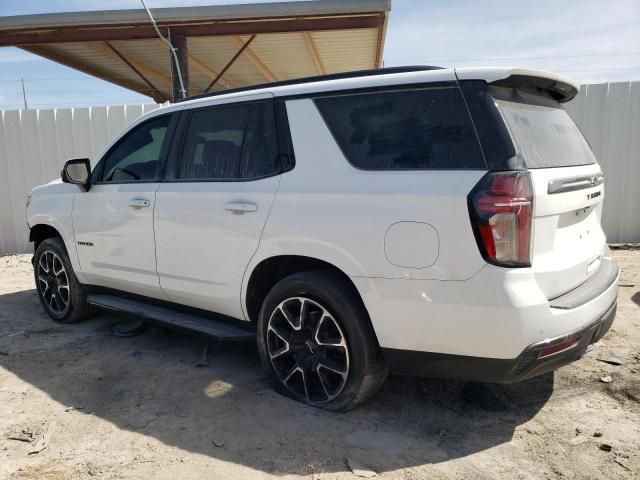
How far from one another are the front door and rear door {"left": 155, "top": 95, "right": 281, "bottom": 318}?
190 mm

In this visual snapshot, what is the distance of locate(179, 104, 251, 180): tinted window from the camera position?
11.9 ft

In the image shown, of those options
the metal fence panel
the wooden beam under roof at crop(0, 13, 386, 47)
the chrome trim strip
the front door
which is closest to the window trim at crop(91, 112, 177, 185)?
the front door

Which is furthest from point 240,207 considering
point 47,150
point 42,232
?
point 47,150

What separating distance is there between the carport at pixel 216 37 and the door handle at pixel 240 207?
17.2 ft

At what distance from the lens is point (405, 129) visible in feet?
9.36

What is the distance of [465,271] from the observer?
2.56 metres

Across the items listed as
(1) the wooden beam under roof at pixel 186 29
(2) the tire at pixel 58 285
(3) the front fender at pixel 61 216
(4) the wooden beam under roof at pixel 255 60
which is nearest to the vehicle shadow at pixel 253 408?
(2) the tire at pixel 58 285

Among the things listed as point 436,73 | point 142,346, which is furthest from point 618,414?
point 142,346

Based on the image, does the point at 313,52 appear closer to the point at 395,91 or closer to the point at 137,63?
the point at 137,63

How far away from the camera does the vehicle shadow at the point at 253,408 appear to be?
2836 mm

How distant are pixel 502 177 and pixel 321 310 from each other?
4.16ft

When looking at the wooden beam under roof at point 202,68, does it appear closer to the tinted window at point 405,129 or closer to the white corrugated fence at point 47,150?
the white corrugated fence at point 47,150

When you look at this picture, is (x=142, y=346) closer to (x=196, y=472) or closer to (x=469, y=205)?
(x=196, y=472)

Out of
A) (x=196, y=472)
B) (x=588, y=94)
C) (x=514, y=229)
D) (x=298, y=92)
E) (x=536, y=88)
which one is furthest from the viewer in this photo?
(x=588, y=94)
